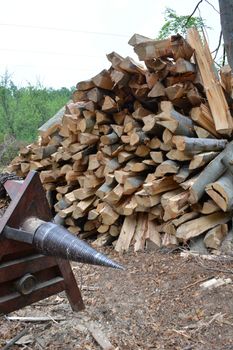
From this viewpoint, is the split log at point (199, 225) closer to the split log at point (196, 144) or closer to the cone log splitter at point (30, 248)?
the split log at point (196, 144)

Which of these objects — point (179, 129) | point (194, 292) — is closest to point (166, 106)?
point (179, 129)

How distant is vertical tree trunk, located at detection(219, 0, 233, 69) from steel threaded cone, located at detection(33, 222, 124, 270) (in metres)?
2.78

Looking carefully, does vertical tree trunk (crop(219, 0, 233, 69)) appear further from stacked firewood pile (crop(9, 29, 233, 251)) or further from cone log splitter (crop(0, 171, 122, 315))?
cone log splitter (crop(0, 171, 122, 315))

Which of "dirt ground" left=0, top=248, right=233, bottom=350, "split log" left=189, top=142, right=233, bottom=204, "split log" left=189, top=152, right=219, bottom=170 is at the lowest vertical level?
"dirt ground" left=0, top=248, right=233, bottom=350

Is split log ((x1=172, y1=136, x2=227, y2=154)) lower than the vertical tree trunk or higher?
lower

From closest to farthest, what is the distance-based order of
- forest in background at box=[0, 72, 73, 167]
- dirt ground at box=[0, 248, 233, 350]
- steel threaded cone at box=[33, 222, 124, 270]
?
steel threaded cone at box=[33, 222, 124, 270], dirt ground at box=[0, 248, 233, 350], forest in background at box=[0, 72, 73, 167]

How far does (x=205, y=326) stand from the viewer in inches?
83.4

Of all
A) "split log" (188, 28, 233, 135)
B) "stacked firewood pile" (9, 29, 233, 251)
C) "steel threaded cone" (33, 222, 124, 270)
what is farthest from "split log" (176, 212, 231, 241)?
"steel threaded cone" (33, 222, 124, 270)

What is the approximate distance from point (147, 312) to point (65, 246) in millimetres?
1093

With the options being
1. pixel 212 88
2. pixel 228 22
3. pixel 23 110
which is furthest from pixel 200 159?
pixel 23 110

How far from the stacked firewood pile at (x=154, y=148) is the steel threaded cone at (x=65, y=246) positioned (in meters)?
1.66

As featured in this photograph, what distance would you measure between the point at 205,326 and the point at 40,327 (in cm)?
99

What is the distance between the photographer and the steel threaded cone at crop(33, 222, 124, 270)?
146 centimetres

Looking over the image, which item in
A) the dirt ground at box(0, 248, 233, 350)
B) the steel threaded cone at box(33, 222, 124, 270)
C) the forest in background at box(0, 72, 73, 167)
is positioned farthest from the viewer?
the forest in background at box(0, 72, 73, 167)
